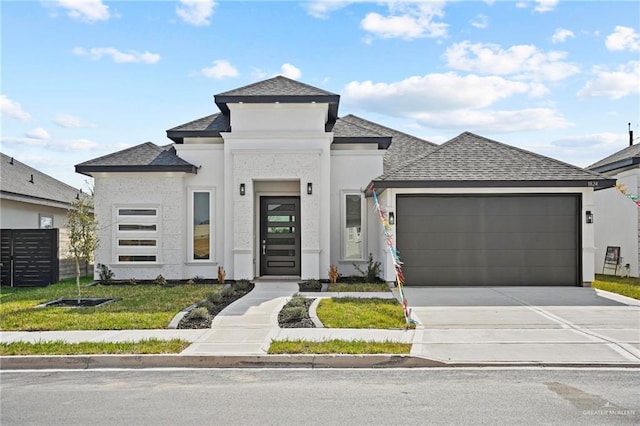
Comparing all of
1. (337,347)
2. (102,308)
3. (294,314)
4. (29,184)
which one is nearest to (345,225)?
(294,314)

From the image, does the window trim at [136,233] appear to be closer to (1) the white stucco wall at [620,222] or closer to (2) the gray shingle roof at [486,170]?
(2) the gray shingle roof at [486,170]

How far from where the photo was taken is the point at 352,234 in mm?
17031

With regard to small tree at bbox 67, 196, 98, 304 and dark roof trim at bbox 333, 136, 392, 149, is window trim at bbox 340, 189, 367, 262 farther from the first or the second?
small tree at bbox 67, 196, 98, 304

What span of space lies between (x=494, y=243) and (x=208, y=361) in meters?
9.68

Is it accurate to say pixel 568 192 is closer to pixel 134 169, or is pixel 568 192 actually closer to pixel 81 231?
pixel 134 169

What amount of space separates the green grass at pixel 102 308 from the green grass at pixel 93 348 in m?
1.26

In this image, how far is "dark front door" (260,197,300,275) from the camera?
1755 centimetres

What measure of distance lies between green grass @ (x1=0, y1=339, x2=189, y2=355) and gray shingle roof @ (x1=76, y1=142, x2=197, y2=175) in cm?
844

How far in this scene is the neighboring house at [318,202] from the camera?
1521cm

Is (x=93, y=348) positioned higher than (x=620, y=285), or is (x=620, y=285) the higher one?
(x=620, y=285)

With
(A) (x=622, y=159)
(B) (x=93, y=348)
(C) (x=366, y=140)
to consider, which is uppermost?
(C) (x=366, y=140)

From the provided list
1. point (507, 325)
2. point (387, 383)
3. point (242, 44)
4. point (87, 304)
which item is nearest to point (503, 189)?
point (507, 325)

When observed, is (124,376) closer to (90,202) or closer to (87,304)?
(87,304)

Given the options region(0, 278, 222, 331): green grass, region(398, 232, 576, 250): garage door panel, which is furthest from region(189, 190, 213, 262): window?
region(398, 232, 576, 250): garage door panel
